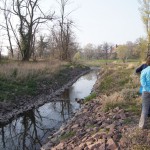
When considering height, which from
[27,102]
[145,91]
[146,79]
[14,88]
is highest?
[146,79]

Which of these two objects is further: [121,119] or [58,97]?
[58,97]

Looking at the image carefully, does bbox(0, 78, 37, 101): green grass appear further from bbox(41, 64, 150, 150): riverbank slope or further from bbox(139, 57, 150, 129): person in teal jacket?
bbox(139, 57, 150, 129): person in teal jacket

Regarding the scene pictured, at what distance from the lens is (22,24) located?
36.5 meters

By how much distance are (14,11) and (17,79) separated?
1943cm

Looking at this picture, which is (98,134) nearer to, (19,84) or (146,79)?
(146,79)

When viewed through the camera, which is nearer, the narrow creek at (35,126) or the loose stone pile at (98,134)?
the loose stone pile at (98,134)

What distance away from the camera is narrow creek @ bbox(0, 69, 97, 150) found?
9516mm

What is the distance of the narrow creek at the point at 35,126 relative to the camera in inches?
375

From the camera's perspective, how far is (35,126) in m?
11.6

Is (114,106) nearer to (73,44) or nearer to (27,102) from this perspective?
(27,102)

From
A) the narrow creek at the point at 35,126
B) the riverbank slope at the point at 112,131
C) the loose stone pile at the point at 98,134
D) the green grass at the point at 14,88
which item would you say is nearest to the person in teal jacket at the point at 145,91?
the riverbank slope at the point at 112,131

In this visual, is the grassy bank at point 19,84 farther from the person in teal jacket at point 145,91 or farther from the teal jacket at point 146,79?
the teal jacket at point 146,79

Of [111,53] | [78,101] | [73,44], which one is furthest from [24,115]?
[111,53]

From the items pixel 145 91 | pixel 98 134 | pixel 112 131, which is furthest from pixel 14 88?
pixel 145 91
